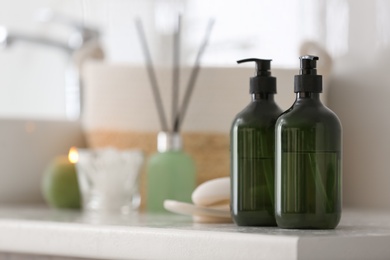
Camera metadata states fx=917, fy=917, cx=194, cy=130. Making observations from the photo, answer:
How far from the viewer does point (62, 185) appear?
1.62m

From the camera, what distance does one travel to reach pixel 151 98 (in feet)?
5.25

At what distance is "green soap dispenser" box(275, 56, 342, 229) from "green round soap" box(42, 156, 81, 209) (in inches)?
25.5

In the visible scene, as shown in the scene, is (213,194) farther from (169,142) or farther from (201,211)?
(169,142)

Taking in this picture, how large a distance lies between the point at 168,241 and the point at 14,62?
4.24ft

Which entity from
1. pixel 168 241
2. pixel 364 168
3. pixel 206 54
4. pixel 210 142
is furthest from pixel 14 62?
pixel 168 241

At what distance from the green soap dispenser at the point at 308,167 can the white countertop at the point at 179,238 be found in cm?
2

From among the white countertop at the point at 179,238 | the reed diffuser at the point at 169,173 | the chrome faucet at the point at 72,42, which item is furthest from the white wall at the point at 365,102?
the chrome faucet at the point at 72,42

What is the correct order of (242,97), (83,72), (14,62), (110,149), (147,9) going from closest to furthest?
(242,97) → (110,149) → (83,72) → (147,9) → (14,62)

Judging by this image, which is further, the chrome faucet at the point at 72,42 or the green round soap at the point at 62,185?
the chrome faucet at the point at 72,42

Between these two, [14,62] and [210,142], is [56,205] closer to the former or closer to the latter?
[210,142]

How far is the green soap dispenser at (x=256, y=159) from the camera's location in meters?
1.09

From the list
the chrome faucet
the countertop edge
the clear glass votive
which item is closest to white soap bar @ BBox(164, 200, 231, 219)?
the countertop edge

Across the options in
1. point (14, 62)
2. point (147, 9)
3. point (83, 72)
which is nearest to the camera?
point (83, 72)

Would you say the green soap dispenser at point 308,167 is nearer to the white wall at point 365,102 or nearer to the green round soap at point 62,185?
the white wall at point 365,102
